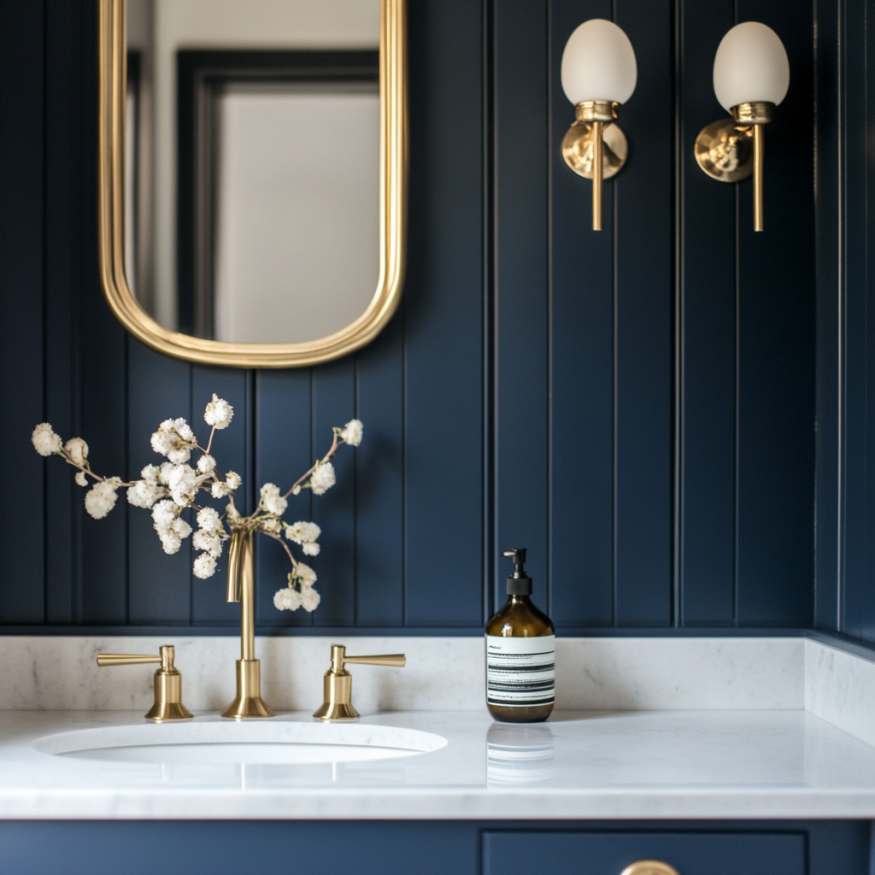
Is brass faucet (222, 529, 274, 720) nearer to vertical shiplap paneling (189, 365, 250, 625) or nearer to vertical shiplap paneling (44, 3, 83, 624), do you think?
vertical shiplap paneling (189, 365, 250, 625)

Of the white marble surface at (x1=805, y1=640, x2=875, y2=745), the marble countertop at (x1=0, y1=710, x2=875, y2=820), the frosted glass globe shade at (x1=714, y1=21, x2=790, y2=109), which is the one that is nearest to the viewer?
the marble countertop at (x1=0, y1=710, x2=875, y2=820)

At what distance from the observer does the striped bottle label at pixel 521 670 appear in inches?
43.4

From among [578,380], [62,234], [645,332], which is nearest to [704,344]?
[645,332]

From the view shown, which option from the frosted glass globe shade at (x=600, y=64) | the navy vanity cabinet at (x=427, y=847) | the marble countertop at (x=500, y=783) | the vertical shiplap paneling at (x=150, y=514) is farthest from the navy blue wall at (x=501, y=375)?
the navy vanity cabinet at (x=427, y=847)

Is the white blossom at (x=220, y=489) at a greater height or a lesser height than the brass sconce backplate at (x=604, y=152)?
lesser

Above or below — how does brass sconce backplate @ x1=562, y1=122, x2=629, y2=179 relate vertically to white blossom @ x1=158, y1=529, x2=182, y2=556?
above

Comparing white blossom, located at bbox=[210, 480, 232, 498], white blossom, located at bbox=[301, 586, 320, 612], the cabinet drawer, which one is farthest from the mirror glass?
the cabinet drawer

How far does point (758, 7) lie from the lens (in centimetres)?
127

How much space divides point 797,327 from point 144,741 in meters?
1.06

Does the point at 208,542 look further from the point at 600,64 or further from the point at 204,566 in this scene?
the point at 600,64

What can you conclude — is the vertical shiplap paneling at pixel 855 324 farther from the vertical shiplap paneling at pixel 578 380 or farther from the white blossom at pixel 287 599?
the white blossom at pixel 287 599

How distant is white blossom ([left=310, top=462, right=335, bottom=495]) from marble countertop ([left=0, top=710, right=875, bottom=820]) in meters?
0.37

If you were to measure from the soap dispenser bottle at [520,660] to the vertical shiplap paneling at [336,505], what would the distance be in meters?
0.24

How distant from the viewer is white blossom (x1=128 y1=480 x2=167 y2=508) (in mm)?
1187
